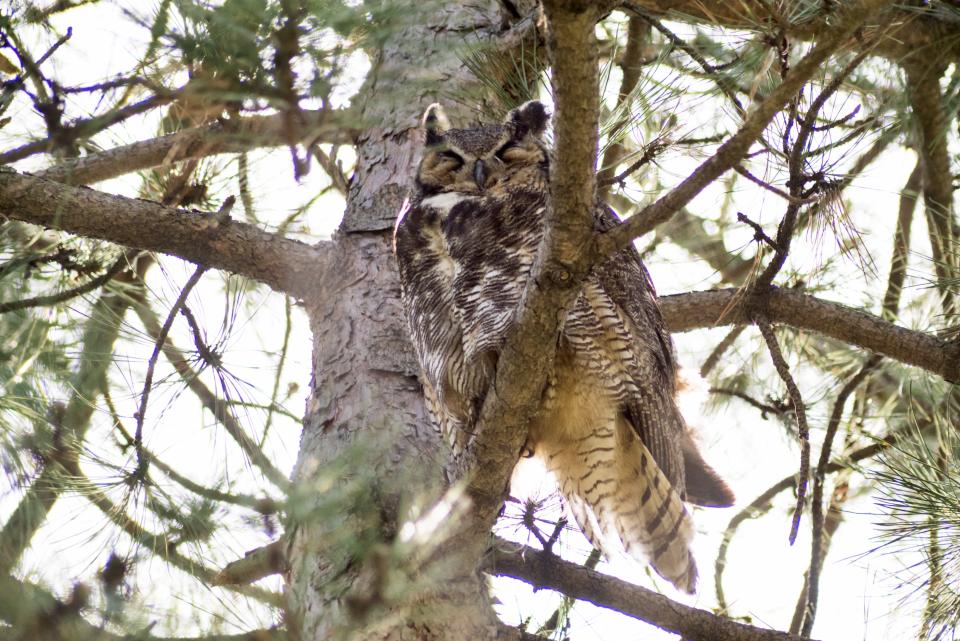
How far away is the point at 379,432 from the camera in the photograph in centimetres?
228

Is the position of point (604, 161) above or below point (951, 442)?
above

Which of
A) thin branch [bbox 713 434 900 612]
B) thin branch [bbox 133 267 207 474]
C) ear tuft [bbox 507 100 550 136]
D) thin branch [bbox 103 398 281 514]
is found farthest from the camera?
thin branch [bbox 713 434 900 612]

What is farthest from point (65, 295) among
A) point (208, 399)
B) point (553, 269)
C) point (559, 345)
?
point (553, 269)

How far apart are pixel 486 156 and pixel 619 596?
1.22 meters

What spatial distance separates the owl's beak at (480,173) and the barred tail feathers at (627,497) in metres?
0.73

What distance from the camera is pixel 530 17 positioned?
2949 millimetres

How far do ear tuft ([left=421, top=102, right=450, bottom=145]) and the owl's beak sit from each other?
0.76 ft

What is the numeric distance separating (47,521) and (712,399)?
2443 mm

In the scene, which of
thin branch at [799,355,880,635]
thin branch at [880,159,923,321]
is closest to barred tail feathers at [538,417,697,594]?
thin branch at [799,355,880,635]

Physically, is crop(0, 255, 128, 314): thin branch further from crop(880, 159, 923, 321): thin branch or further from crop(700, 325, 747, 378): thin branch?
crop(880, 159, 923, 321): thin branch

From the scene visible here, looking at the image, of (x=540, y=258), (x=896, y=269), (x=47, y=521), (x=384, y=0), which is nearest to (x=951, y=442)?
(x=896, y=269)

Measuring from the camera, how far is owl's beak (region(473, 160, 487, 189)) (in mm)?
2635

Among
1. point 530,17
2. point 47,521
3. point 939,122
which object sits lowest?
point 47,521

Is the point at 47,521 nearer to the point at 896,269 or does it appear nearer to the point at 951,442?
the point at 951,442
